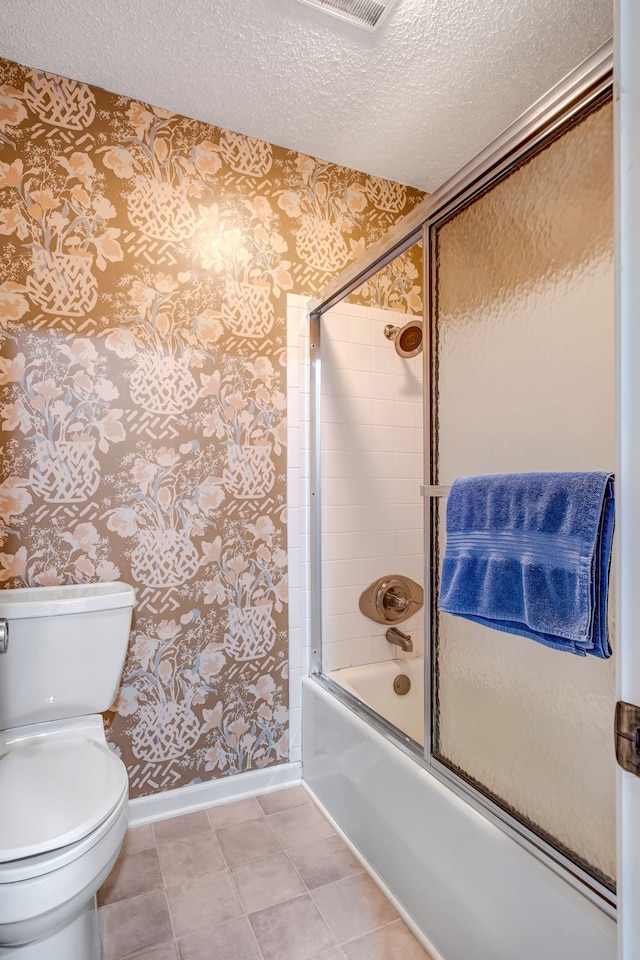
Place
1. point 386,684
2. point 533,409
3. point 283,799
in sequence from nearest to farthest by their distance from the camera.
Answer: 1. point 533,409
2. point 283,799
3. point 386,684

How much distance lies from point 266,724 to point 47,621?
951mm

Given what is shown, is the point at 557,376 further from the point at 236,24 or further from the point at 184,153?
the point at 184,153

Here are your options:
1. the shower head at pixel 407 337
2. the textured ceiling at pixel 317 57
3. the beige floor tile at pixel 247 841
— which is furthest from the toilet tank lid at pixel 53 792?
the textured ceiling at pixel 317 57

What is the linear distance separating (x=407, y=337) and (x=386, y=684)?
55.8 inches

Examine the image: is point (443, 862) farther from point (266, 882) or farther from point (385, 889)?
point (266, 882)

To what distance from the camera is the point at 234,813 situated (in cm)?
191

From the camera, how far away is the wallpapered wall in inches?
68.0

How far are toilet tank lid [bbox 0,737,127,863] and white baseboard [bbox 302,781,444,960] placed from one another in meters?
0.81

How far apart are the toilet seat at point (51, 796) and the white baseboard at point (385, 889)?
0.80 meters

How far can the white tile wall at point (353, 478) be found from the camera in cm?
213

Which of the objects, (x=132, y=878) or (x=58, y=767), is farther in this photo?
(x=132, y=878)

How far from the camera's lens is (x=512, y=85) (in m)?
1.83

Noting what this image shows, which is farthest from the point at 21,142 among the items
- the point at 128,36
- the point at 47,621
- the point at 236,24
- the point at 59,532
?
the point at 47,621

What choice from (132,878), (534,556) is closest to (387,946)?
(132,878)
